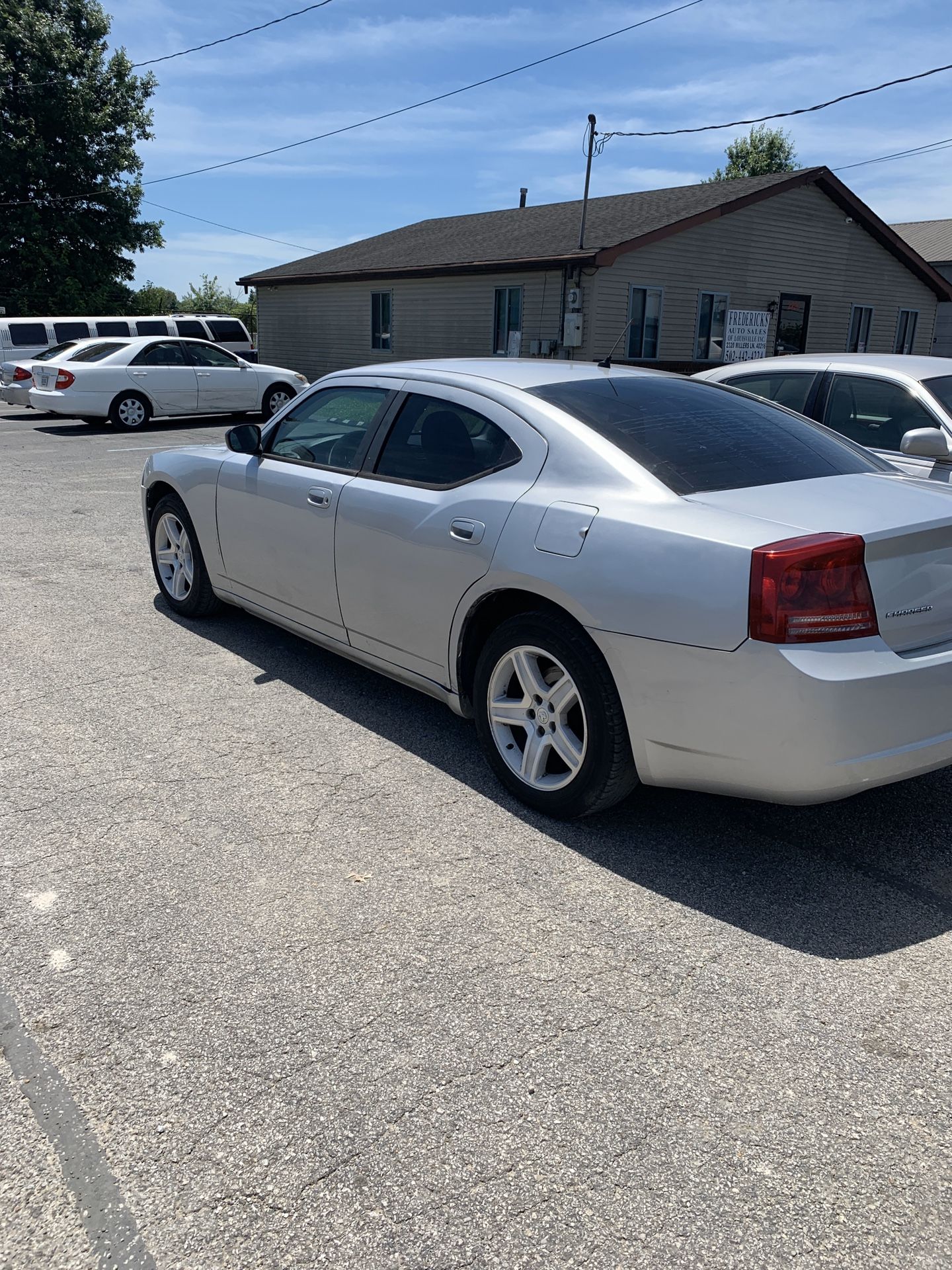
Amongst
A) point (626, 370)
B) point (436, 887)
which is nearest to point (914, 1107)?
point (436, 887)

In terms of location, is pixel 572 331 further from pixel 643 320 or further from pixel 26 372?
pixel 26 372

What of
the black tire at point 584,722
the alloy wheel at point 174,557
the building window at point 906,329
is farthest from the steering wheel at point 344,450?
the building window at point 906,329

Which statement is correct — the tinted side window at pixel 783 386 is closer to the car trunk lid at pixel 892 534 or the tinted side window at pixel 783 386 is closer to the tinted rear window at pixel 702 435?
the tinted rear window at pixel 702 435

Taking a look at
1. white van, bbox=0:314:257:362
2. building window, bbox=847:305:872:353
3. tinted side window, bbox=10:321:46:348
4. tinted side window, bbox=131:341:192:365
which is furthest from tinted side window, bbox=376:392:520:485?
building window, bbox=847:305:872:353

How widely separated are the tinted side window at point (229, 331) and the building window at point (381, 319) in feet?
12.1

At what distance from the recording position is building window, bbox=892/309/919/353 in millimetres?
27484

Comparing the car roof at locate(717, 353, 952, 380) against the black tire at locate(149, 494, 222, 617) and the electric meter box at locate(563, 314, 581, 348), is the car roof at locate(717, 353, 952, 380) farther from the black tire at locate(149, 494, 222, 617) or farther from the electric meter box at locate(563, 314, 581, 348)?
the electric meter box at locate(563, 314, 581, 348)

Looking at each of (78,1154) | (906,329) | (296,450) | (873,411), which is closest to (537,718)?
(78,1154)

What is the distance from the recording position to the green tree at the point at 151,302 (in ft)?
128

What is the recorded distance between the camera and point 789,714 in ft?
9.40

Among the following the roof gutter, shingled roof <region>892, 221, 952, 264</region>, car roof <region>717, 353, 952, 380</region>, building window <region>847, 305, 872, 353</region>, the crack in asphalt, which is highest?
shingled roof <region>892, 221, 952, 264</region>

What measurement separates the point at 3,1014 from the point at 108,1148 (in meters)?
0.60

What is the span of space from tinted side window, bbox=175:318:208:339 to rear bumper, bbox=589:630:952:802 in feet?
70.1

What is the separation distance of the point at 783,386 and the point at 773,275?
1913cm
